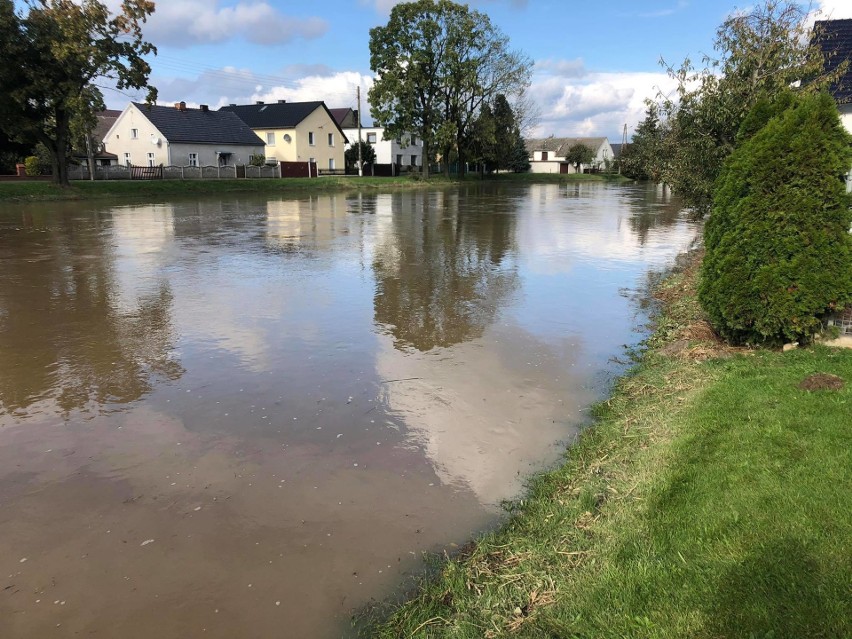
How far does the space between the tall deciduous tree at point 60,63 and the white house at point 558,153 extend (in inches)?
3134

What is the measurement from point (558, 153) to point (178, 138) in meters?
78.0

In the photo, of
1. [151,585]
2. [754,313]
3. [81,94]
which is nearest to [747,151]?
[754,313]

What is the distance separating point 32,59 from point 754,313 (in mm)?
36481

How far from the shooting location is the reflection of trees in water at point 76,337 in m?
6.25

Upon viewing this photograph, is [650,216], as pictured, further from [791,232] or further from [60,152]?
[60,152]

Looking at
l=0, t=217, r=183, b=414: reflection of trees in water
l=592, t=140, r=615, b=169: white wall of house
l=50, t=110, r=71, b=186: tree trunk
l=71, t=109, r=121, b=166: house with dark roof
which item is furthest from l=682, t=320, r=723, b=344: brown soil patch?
l=592, t=140, r=615, b=169: white wall of house

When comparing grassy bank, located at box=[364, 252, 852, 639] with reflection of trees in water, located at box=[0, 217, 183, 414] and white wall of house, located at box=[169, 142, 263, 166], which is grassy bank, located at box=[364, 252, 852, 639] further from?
white wall of house, located at box=[169, 142, 263, 166]

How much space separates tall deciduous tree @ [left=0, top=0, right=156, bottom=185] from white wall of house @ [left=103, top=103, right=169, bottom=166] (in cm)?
2086

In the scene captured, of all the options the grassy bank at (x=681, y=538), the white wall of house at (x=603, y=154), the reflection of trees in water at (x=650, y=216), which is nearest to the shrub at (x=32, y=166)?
the reflection of trees in water at (x=650, y=216)

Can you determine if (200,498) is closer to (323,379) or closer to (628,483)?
(323,379)

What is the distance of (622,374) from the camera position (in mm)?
6789

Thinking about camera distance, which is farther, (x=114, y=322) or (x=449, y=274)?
(x=449, y=274)

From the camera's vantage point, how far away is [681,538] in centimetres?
338

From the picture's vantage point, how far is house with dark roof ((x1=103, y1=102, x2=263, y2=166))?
2117 inches
